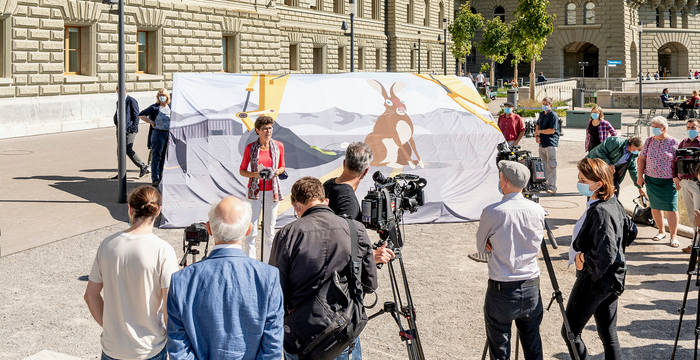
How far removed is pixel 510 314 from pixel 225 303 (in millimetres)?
2484

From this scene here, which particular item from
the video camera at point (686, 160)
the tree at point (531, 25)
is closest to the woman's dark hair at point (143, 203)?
the video camera at point (686, 160)

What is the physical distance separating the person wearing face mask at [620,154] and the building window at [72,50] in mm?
19065

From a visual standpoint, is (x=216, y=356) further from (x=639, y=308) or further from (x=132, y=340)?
(x=639, y=308)

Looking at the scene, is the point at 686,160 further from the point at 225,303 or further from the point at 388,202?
the point at 225,303

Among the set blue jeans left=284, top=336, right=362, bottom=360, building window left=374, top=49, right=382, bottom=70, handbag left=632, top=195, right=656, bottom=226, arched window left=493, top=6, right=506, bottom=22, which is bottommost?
blue jeans left=284, top=336, right=362, bottom=360

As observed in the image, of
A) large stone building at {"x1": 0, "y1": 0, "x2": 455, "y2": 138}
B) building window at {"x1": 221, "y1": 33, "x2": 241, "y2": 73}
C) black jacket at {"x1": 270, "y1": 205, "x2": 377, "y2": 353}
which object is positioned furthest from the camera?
building window at {"x1": 221, "y1": 33, "x2": 241, "y2": 73}

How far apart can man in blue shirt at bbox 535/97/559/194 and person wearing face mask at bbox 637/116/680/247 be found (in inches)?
166

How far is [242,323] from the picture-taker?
3.67 m

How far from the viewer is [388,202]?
5.46 meters

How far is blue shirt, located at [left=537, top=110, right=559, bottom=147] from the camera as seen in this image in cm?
1499

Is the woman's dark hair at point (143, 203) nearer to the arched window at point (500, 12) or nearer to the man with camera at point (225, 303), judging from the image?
the man with camera at point (225, 303)

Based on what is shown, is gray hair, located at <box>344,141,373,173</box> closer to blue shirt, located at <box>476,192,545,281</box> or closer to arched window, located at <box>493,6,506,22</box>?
blue shirt, located at <box>476,192,545,281</box>

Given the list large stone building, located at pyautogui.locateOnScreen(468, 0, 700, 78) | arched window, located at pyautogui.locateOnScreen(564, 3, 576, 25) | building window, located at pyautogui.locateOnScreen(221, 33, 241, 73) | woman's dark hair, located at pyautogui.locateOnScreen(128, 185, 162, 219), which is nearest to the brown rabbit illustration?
woman's dark hair, located at pyautogui.locateOnScreen(128, 185, 162, 219)

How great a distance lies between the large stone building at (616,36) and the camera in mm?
70000
